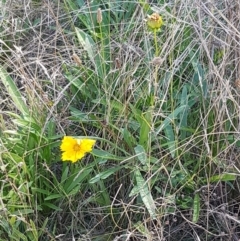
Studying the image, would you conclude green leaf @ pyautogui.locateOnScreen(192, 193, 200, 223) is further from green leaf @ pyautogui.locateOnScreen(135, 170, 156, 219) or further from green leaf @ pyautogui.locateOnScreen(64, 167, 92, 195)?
green leaf @ pyautogui.locateOnScreen(64, 167, 92, 195)

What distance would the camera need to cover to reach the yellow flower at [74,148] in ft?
3.94

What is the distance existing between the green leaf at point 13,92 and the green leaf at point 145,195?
321 millimetres

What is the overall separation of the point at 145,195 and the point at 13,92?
44 centimetres

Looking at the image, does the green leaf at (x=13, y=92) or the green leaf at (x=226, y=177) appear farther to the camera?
the green leaf at (x=13, y=92)

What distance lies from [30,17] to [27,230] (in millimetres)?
812

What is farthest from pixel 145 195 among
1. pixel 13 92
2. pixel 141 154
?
pixel 13 92

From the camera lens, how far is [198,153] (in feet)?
4.30

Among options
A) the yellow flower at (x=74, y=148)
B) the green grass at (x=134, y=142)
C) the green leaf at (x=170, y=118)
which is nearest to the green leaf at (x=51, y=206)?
the green grass at (x=134, y=142)

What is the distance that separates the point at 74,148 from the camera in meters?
1.21

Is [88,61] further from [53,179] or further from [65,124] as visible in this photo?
[53,179]

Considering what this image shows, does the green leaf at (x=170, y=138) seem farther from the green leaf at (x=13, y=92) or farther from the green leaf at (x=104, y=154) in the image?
the green leaf at (x=13, y=92)

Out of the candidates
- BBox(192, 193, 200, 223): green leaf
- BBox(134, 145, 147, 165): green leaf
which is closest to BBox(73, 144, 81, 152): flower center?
BBox(134, 145, 147, 165): green leaf

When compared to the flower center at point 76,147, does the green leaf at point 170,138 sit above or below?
below

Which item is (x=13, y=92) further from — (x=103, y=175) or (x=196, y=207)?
(x=196, y=207)
